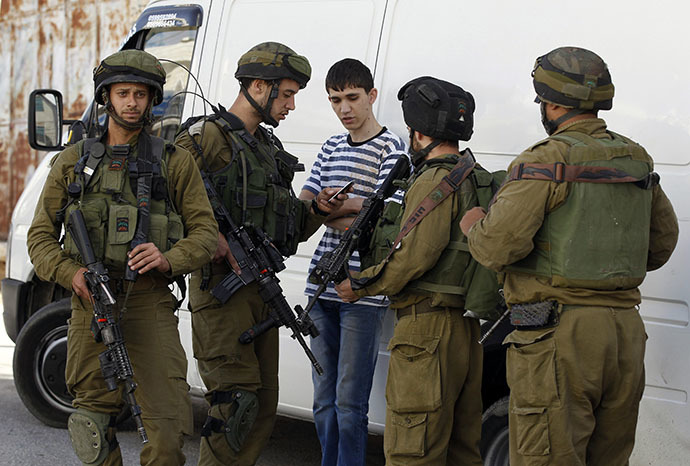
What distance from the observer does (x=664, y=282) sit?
3797 mm

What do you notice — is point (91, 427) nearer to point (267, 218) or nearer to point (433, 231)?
point (267, 218)

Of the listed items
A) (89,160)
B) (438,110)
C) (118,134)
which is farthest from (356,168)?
(89,160)

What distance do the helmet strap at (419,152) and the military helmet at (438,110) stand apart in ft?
0.11

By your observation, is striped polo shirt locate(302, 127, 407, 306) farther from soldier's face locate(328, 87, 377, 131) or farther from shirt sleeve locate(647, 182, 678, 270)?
shirt sleeve locate(647, 182, 678, 270)

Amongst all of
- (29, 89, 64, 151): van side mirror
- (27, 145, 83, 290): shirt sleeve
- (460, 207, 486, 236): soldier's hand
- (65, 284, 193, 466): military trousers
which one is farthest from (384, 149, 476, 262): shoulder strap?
(29, 89, 64, 151): van side mirror

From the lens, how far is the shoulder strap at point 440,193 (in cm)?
356

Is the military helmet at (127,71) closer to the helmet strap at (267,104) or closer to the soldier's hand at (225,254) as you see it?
the helmet strap at (267,104)

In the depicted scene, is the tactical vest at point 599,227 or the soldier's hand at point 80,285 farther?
the soldier's hand at point 80,285

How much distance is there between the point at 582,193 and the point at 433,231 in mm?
600

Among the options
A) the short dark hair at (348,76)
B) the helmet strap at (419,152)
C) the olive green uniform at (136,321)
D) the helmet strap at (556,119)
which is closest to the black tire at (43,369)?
the olive green uniform at (136,321)

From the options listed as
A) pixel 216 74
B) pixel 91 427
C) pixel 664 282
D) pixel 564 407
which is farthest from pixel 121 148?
pixel 664 282

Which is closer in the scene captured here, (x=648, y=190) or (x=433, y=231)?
(x=648, y=190)

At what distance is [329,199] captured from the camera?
14.1 feet

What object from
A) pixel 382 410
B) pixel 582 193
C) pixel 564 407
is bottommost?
pixel 382 410
